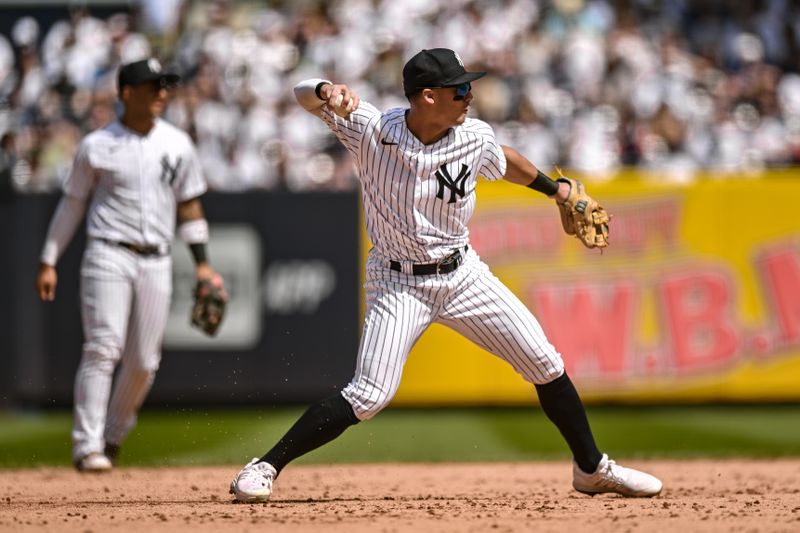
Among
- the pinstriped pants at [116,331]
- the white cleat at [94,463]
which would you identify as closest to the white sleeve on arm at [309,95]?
the pinstriped pants at [116,331]

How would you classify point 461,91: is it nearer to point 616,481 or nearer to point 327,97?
point 327,97

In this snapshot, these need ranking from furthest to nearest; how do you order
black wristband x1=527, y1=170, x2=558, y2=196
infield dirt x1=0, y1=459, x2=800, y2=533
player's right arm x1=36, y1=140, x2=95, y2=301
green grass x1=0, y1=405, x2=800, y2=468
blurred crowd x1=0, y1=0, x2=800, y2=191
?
blurred crowd x1=0, y1=0, x2=800, y2=191, green grass x1=0, y1=405, x2=800, y2=468, player's right arm x1=36, y1=140, x2=95, y2=301, black wristband x1=527, y1=170, x2=558, y2=196, infield dirt x1=0, y1=459, x2=800, y2=533

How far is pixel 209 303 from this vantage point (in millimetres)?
7770

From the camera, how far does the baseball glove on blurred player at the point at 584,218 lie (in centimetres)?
599

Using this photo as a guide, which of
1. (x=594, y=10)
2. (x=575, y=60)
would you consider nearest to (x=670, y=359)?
(x=575, y=60)

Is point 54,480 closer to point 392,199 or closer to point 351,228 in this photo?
point 392,199

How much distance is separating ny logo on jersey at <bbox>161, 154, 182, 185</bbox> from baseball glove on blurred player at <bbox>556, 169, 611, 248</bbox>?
2573mm

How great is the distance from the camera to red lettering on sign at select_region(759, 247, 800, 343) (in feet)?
35.9

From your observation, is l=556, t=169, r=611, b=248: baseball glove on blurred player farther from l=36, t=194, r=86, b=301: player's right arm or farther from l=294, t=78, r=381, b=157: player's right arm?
l=36, t=194, r=86, b=301: player's right arm

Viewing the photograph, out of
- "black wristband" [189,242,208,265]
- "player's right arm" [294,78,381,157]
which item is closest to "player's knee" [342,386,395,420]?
"player's right arm" [294,78,381,157]

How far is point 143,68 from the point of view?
292 inches

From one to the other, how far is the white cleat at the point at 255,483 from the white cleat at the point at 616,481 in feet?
4.77

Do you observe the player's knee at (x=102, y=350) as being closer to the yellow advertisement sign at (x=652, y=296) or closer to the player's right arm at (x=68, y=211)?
A: the player's right arm at (x=68, y=211)

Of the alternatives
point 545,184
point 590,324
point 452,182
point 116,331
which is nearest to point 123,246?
point 116,331
